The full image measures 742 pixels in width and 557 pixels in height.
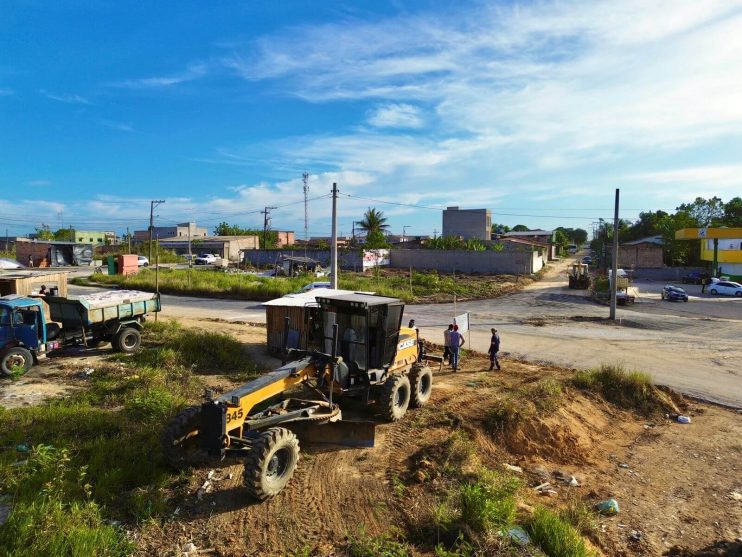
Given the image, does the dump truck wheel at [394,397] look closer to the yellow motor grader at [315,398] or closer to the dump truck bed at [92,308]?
the yellow motor grader at [315,398]

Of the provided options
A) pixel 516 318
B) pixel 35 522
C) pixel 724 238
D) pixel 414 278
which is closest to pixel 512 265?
pixel 414 278

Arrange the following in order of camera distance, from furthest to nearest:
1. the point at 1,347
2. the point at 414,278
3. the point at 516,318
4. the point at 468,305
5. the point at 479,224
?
1. the point at 479,224
2. the point at 414,278
3. the point at 468,305
4. the point at 516,318
5. the point at 1,347

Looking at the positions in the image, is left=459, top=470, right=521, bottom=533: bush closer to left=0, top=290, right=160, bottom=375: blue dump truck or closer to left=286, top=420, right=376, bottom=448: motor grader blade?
left=286, top=420, right=376, bottom=448: motor grader blade

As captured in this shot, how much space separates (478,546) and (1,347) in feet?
41.7

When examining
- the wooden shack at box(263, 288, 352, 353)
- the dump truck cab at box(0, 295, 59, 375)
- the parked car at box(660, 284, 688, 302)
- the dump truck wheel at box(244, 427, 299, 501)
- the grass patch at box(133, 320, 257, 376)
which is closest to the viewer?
the dump truck wheel at box(244, 427, 299, 501)

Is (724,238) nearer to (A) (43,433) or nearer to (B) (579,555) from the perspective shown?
(B) (579,555)

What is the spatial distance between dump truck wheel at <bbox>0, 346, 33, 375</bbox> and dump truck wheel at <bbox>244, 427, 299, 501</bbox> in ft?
30.3

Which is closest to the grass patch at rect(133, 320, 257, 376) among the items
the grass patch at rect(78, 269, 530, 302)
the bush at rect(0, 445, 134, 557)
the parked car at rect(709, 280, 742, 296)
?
the bush at rect(0, 445, 134, 557)

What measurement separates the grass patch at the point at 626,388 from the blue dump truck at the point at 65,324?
1349 cm

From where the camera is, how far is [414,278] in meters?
40.3

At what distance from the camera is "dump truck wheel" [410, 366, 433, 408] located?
10656 millimetres

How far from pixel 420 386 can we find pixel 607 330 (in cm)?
1616

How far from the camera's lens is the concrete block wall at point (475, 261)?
50031 millimetres

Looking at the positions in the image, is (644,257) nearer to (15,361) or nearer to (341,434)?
(341,434)
